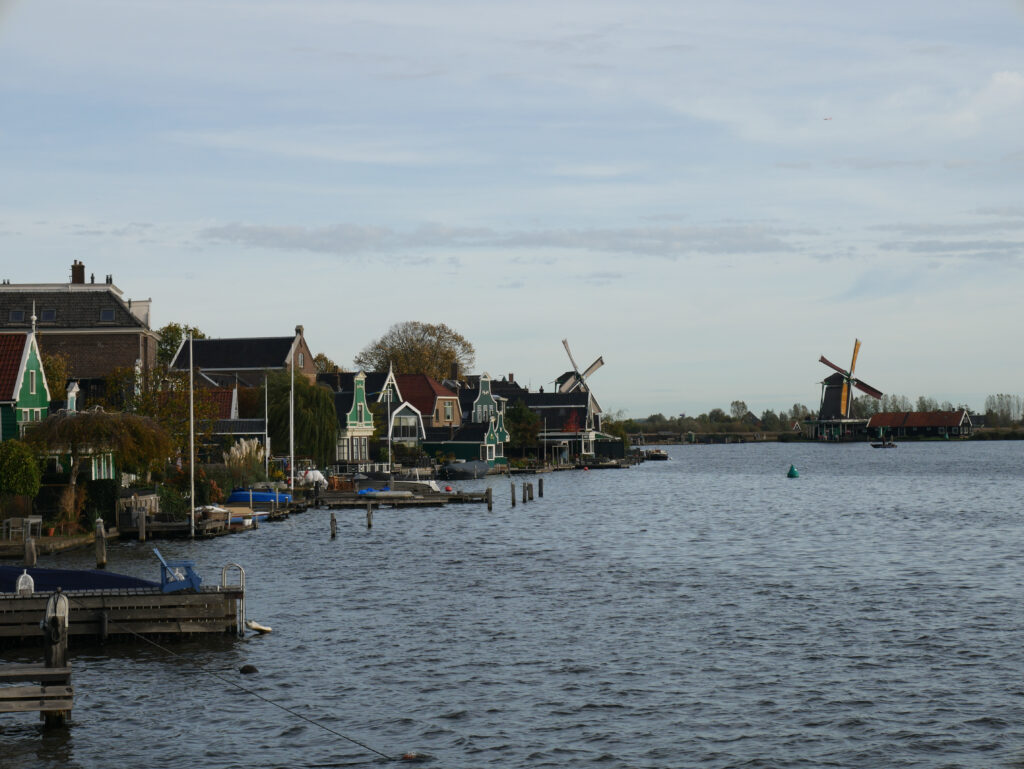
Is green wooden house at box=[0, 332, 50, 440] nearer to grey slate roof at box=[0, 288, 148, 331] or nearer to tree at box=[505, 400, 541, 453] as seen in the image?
grey slate roof at box=[0, 288, 148, 331]

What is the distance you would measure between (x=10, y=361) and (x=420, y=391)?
79.5 m

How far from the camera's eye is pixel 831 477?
5197 inches

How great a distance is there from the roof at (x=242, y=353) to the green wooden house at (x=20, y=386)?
160ft

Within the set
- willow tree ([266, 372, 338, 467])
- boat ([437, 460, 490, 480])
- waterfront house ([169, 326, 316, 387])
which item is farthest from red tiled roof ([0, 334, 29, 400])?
boat ([437, 460, 490, 480])

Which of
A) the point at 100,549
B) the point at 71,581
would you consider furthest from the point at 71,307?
the point at 71,581

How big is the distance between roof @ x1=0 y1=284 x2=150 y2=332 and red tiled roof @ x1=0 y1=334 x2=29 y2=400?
2496cm

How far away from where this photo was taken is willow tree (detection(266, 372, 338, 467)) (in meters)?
89.2

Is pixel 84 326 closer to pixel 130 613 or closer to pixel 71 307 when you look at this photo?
pixel 71 307

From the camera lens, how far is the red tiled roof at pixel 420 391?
438 ft

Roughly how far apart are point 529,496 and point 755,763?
6900 centimetres

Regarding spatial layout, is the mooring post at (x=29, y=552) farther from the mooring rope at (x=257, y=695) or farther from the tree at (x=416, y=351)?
the tree at (x=416, y=351)

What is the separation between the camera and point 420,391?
134500mm

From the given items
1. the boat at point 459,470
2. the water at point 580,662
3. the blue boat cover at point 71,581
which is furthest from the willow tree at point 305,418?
the blue boat cover at point 71,581

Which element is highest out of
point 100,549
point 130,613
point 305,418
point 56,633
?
point 305,418
